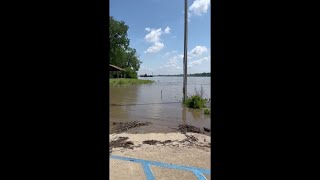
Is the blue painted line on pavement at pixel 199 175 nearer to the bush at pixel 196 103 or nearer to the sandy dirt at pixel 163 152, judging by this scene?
the sandy dirt at pixel 163 152

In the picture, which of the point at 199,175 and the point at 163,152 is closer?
the point at 199,175

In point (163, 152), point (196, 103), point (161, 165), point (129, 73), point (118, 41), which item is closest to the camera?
point (161, 165)

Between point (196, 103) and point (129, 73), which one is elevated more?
point (129, 73)

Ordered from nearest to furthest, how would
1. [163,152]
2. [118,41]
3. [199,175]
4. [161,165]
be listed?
[199,175] < [161,165] < [163,152] < [118,41]

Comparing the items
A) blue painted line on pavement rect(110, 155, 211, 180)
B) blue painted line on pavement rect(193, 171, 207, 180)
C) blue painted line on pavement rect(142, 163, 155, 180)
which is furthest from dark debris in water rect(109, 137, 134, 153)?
blue painted line on pavement rect(193, 171, 207, 180)

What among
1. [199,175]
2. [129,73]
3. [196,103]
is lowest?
[199,175]

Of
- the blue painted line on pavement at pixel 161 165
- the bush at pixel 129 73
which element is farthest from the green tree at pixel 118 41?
the blue painted line on pavement at pixel 161 165

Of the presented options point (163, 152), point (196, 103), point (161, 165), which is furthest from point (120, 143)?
point (196, 103)

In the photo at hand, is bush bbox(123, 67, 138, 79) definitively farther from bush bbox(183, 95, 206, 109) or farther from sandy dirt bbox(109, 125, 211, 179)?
sandy dirt bbox(109, 125, 211, 179)

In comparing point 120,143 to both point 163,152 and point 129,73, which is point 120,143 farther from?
point 129,73
